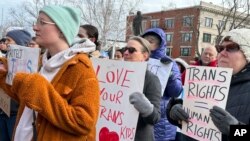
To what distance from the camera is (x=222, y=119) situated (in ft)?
7.52

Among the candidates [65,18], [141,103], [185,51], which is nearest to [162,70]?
[141,103]

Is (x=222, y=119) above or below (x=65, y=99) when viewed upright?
below

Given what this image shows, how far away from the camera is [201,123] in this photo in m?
2.64

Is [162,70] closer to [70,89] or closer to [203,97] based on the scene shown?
[203,97]

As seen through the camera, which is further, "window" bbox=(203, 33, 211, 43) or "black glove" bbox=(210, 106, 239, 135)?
"window" bbox=(203, 33, 211, 43)

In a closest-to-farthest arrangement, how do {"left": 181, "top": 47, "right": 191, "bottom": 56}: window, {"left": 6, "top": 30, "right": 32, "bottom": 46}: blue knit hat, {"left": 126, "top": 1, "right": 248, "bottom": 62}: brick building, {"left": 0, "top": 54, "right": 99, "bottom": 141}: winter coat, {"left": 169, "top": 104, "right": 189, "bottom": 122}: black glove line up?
{"left": 0, "top": 54, "right": 99, "bottom": 141}: winter coat
{"left": 169, "top": 104, "right": 189, "bottom": 122}: black glove
{"left": 6, "top": 30, "right": 32, "bottom": 46}: blue knit hat
{"left": 126, "top": 1, "right": 248, "bottom": 62}: brick building
{"left": 181, "top": 47, "right": 191, "bottom": 56}: window

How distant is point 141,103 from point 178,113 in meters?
0.29

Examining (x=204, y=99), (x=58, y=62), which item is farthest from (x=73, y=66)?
(x=204, y=99)

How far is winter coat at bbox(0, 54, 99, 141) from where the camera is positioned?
2.19 metres

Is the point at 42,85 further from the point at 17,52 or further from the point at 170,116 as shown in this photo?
the point at 17,52

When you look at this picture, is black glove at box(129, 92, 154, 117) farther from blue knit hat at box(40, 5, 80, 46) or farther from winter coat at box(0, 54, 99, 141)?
blue knit hat at box(40, 5, 80, 46)

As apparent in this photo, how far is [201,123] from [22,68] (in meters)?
1.65

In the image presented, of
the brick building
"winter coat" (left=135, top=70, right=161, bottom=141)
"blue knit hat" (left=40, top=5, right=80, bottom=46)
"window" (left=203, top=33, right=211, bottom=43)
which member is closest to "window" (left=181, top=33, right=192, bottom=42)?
the brick building

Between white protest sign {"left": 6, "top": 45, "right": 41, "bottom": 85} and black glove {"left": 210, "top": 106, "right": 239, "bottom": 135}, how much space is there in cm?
153
